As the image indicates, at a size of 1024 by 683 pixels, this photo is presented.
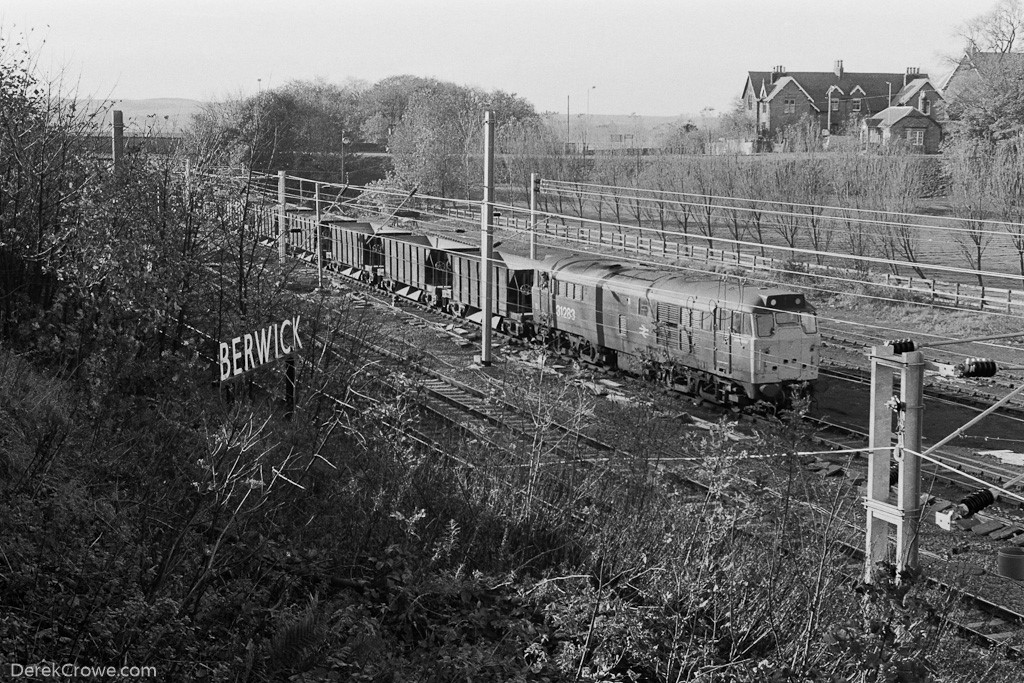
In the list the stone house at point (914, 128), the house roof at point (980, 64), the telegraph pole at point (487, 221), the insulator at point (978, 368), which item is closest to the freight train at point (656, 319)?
the telegraph pole at point (487, 221)

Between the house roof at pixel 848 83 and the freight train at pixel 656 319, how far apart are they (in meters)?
66.0

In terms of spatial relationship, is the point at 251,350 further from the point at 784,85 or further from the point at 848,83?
the point at 848,83

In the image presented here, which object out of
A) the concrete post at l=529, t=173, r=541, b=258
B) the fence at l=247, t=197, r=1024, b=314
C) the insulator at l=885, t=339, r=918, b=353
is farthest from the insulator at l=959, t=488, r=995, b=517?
the fence at l=247, t=197, r=1024, b=314

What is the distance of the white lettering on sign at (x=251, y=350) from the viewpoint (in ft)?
31.4

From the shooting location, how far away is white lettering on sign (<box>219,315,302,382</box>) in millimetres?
9578

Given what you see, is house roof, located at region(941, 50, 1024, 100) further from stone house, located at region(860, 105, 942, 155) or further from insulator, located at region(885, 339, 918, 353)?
insulator, located at region(885, 339, 918, 353)

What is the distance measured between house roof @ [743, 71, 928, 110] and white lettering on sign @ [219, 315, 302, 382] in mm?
83369

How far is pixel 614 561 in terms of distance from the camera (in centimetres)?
808

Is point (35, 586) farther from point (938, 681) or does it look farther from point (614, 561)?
point (938, 681)

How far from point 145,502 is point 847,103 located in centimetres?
8781

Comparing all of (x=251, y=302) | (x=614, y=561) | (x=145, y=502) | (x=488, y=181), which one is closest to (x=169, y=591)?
(x=145, y=502)

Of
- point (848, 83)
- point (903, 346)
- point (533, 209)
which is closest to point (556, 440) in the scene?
point (903, 346)

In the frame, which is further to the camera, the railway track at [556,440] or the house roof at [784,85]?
the house roof at [784,85]

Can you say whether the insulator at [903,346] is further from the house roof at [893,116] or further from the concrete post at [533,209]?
the house roof at [893,116]
